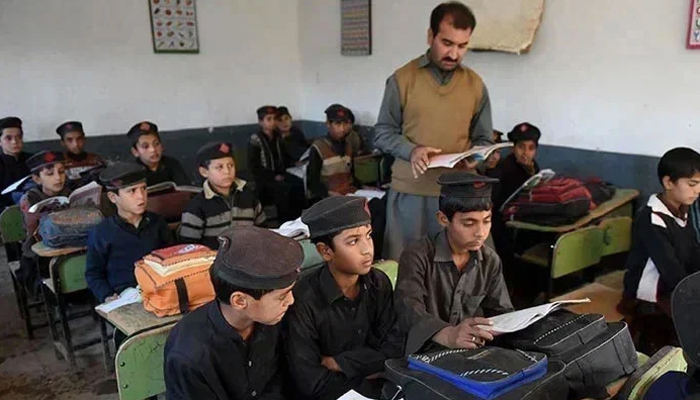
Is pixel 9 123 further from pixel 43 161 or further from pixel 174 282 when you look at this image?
pixel 174 282

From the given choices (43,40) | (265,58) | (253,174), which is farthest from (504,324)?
(265,58)

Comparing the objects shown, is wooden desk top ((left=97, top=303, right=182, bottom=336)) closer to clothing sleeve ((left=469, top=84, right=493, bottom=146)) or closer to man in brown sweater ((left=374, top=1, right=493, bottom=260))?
man in brown sweater ((left=374, top=1, right=493, bottom=260))

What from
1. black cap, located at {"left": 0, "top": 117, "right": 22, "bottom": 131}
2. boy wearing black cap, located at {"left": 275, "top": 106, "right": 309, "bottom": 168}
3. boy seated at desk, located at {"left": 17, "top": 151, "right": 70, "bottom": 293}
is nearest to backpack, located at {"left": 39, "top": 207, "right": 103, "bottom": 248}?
boy seated at desk, located at {"left": 17, "top": 151, "right": 70, "bottom": 293}

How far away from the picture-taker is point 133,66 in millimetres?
5418

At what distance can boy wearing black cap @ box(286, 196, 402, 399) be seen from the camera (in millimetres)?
1670

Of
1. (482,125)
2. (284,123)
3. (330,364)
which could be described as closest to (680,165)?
(482,125)

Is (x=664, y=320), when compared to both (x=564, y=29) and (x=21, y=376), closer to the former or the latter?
(x=564, y=29)

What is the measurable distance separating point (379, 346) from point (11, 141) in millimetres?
3888

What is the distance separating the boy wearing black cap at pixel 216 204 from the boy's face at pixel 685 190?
6.79ft

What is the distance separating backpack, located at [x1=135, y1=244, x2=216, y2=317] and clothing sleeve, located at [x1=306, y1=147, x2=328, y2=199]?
2.72 meters

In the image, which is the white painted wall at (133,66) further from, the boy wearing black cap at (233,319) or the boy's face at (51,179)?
the boy wearing black cap at (233,319)

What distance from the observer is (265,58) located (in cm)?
627

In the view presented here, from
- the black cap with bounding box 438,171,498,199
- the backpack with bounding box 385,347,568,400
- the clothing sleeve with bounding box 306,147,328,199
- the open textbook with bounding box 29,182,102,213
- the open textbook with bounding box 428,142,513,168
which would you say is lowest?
the clothing sleeve with bounding box 306,147,328,199

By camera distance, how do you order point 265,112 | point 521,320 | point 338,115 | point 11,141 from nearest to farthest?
point 521,320, point 11,141, point 338,115, point 265,112
